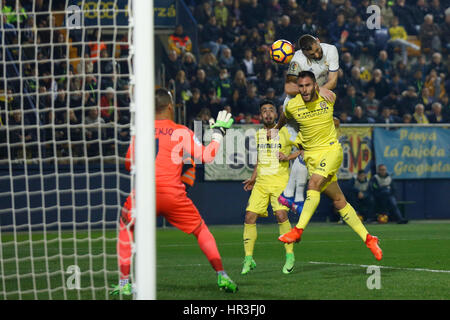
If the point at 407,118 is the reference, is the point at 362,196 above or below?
below

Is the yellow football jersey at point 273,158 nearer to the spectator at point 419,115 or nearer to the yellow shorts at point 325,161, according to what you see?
the yellow shorts at point 325,161

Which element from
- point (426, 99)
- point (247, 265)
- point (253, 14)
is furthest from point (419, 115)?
point (247, 265)

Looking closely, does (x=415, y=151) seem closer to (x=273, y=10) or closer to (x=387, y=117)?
(x=387, y=117)

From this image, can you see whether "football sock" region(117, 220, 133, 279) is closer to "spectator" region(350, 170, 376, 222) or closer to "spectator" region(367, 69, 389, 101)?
"spectator" region(350, 170, 376, 222)

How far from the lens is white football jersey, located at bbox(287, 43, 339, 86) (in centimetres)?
941

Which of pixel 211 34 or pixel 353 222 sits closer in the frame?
pixel 353 222

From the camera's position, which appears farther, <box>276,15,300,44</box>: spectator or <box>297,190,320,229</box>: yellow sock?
<box>276,15,300,44</box>: spectator

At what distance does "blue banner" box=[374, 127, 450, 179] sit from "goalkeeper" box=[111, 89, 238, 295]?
12597mm

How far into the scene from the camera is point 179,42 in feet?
65.4

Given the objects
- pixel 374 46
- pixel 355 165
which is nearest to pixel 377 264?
pixel 355 165

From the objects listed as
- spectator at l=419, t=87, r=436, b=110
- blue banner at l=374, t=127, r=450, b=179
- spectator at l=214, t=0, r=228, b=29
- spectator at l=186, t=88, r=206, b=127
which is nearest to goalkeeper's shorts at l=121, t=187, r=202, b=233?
spectator at l=186, t=88, r=206, b=127

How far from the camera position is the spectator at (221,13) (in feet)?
69.9

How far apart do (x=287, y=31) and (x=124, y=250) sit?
14533 millimetres
